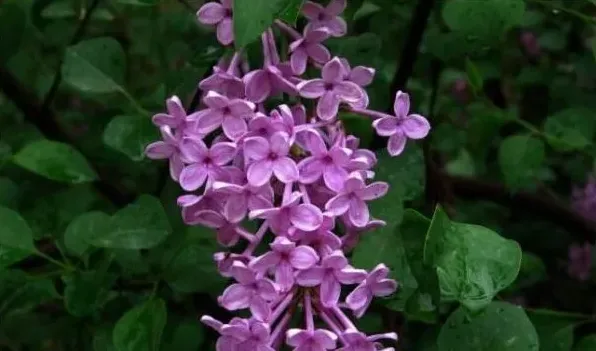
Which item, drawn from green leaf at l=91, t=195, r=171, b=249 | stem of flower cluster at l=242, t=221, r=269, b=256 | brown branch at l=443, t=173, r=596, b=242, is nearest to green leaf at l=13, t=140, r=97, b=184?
green leaf at l=91, t=195, r=171, b=249

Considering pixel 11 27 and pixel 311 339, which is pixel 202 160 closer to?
pixel 311 339

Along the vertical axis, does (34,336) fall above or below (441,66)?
below

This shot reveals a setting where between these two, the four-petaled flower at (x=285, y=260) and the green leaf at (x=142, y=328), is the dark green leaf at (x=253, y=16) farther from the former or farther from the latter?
the green leaf at (x=142, y=328)

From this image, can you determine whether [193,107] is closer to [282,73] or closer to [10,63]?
[282,73]

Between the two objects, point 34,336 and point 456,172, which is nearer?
point 34,336

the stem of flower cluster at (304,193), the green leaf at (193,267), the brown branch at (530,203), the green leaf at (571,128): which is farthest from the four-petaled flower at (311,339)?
the brown branch at (530,203)

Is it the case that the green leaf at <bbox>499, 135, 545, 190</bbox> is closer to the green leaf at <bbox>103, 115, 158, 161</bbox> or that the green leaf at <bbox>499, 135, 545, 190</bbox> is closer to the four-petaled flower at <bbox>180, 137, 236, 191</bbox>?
the green leaf at <bbox>103, 115, 158, 161</bbox>

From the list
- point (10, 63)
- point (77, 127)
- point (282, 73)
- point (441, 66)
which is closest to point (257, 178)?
point (282, 73)
